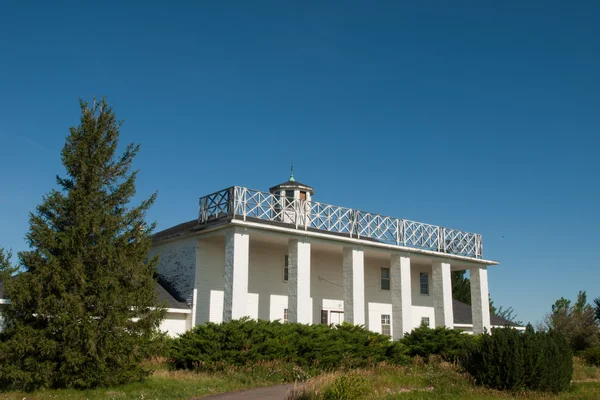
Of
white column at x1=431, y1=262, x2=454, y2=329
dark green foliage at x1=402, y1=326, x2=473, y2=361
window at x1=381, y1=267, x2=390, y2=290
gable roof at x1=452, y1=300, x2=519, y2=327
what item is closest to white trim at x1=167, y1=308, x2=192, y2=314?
dark green foliage at x1=402, y1=326, x2=473, y2=361

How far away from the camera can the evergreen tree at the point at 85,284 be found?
13.7m

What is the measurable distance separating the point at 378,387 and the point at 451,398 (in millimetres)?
1859

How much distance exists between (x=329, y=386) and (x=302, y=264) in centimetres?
1098

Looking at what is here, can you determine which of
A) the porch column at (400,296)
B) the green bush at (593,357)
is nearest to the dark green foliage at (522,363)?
the porch column at (400,296)

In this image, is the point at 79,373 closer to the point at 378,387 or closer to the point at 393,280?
the point at 378,387

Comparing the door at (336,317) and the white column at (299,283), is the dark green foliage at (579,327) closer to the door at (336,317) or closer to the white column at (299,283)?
the door at (336,317)

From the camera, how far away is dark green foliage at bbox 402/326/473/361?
21.8 m

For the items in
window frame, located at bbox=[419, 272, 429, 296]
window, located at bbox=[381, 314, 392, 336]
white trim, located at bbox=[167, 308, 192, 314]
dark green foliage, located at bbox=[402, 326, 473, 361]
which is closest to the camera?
dark green foliage, located at bbox=[402, 326, 473, 361]

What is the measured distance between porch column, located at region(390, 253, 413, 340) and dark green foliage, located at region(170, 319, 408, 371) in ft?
21.8

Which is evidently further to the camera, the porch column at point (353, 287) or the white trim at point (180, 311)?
the porch column at point (353, 287)

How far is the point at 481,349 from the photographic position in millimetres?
16672

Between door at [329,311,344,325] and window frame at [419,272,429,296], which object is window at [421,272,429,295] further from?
door at [329,311,344,325]

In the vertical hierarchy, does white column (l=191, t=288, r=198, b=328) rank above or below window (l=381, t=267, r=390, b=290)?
below

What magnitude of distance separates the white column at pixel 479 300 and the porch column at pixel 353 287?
9352 millimetres
